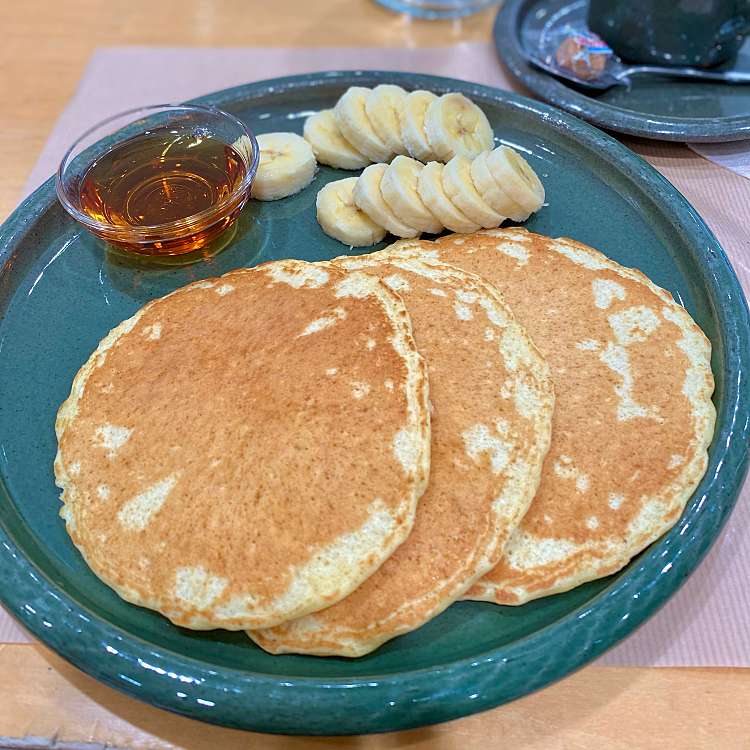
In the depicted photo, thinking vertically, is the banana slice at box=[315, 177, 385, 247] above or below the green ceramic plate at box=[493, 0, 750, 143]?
below

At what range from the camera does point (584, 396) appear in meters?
1.43

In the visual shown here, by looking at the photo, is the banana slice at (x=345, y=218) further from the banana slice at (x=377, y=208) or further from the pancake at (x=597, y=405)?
the pancake at (x=597, y=405)

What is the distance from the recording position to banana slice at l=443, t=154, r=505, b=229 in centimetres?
175

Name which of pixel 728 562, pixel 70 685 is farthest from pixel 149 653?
pixel 728 562

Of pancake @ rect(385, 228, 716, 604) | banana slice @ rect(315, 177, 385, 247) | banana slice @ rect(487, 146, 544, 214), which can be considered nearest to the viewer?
pancake @ rect(385, 228, 716, 604)

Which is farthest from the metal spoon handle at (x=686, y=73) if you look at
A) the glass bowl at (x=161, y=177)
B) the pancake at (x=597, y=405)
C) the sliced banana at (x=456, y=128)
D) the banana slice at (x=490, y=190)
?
the glass bowl at (x=161, y=177)

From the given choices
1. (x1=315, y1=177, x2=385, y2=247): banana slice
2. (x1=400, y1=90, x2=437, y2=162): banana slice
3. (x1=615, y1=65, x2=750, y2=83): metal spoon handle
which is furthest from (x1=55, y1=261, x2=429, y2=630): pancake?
(x1=615, y1=65, x2=750, y2=83): metal spoon handle

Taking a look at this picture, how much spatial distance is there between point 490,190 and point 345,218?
1.24 ft

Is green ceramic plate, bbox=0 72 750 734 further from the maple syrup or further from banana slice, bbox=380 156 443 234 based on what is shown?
banana slice, bbox=380 156 443 234

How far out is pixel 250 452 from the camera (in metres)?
1.31

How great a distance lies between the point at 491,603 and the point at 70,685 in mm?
776

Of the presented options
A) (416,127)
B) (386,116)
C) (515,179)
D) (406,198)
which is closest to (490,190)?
(515,179)

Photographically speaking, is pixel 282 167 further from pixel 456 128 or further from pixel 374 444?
pixel 374 444

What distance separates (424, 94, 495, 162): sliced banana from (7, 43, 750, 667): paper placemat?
1.86 ft
